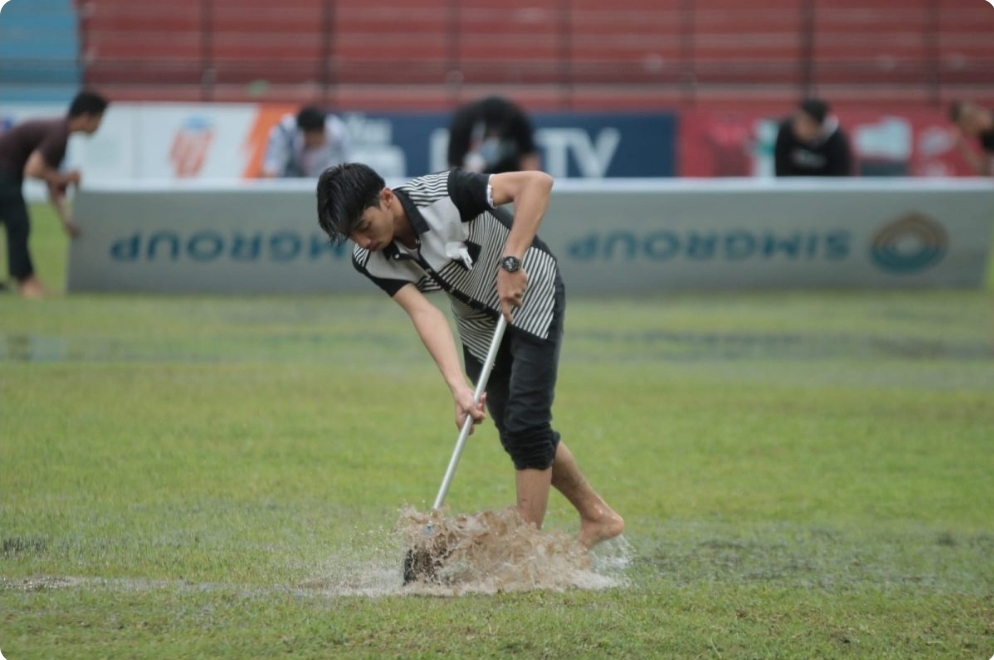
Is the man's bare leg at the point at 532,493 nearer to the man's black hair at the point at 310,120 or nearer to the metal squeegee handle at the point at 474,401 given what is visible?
the metal squeegee handle at the point at 474,401

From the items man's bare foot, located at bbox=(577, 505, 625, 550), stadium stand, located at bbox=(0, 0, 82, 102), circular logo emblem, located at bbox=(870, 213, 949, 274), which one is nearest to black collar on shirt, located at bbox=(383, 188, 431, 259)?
man's bare foot, located at bbox=(577, 505, 625, 550)

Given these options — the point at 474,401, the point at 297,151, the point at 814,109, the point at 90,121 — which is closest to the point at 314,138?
the point at 297,151

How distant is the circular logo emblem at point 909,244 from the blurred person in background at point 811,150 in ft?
2.93

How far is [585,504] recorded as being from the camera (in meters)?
5.93

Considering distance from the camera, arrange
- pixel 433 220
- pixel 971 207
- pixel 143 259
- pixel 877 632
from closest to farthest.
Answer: pixel 877 632
pixel 433 220
pixel 143 259
pixel 971 207

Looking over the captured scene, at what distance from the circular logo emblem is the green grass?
8.07 ft

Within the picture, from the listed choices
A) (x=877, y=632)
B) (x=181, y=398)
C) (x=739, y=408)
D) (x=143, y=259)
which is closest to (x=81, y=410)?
(x=181, y=398)

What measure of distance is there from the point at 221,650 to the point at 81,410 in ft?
14.3

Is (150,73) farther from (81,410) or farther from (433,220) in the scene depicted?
(433,220)

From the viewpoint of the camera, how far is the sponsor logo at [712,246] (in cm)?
1508

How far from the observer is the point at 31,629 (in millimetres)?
4633

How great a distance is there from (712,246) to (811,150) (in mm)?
1747

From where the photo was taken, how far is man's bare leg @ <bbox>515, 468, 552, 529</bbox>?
18.4ft

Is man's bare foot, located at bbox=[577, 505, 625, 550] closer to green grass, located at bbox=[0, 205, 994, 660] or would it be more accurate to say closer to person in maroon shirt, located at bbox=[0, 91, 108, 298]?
green grass, located at bbox=[0, 205, 994, 660]
